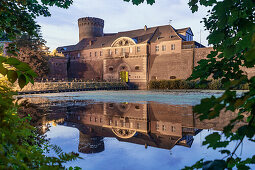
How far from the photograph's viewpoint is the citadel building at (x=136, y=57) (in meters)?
28.0

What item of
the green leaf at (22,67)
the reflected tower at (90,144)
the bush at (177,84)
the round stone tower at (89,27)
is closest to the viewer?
the green leaf at (22,67)

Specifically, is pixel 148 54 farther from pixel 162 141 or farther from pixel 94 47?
pixel 162 141

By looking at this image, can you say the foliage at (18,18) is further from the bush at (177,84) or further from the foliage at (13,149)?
the bush at (177,84)

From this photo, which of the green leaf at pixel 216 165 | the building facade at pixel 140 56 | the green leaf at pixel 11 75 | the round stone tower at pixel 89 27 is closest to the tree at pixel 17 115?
the green leaf at pixel 11 75

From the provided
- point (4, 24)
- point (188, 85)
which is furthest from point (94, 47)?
point (4, 24)

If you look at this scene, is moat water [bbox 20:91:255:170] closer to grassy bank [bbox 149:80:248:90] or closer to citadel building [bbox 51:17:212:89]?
grassy bank [bbox 149:80:248:90]

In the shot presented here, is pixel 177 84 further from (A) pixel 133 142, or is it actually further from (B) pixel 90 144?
(B) pixel 90 144

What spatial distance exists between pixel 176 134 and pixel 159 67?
26272 mm

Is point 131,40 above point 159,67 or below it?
above

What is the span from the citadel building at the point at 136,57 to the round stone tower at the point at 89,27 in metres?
1.98

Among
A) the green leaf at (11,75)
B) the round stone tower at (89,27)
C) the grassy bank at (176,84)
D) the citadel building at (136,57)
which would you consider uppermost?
the round stone tower at (89,27)

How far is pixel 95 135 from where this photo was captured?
3.99 metres

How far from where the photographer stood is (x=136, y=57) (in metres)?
31.2

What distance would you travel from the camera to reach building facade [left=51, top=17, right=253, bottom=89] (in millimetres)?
27938
